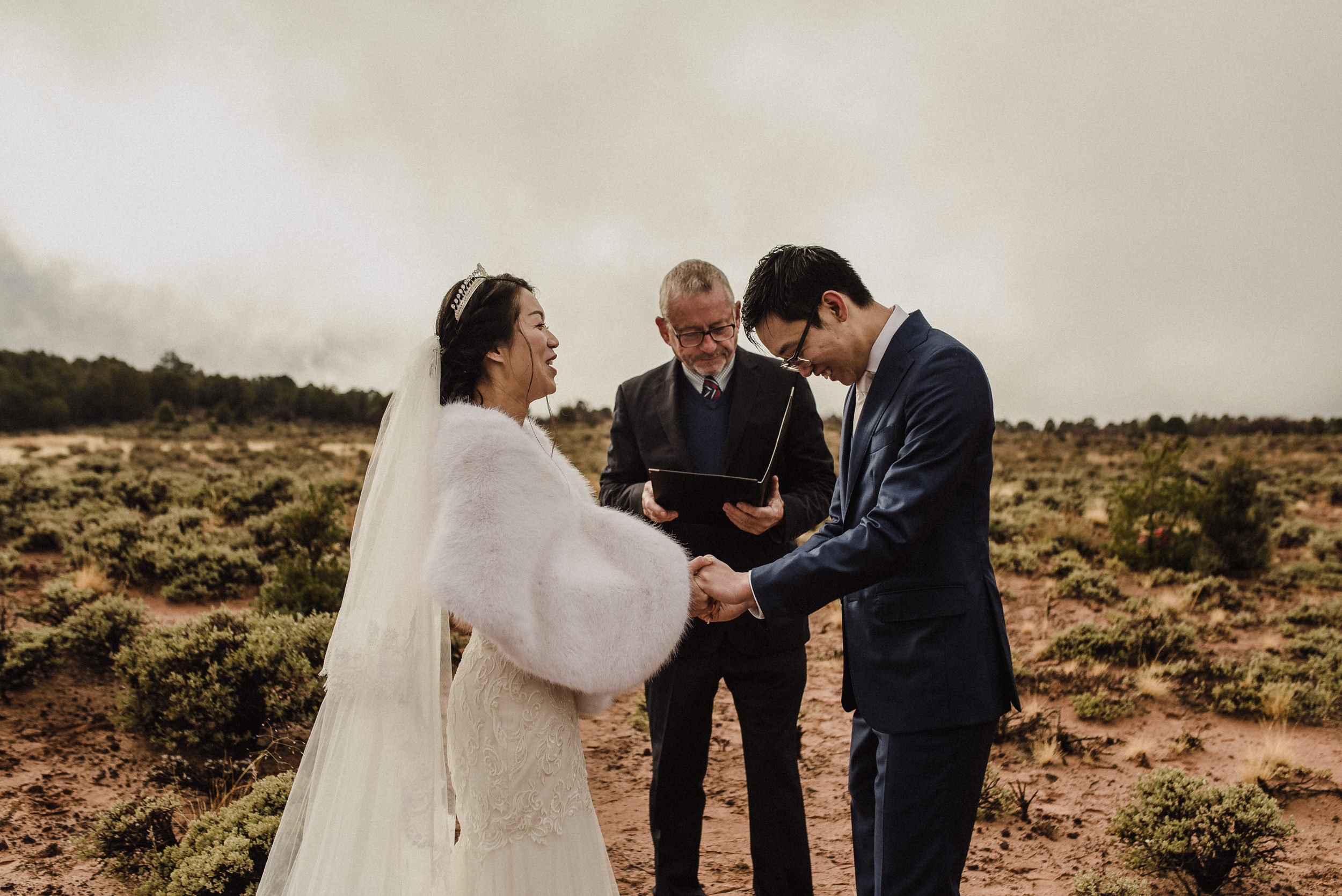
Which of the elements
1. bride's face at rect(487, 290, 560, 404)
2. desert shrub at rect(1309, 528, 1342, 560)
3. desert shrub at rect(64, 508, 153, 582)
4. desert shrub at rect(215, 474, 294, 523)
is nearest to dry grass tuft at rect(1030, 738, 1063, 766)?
bride's face at rect(487, 290, 560, 404)

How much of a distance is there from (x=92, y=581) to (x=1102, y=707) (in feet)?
38.0

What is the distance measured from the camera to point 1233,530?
12.4 metres

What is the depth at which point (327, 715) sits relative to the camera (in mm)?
2535

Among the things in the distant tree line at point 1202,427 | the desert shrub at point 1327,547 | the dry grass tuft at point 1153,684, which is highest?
the distant tree line at point 1202,427

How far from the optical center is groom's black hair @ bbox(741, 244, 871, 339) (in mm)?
2627

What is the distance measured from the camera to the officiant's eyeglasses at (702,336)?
368cm

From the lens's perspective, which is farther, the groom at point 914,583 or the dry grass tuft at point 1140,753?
the dry grass tuft at point 1140,753

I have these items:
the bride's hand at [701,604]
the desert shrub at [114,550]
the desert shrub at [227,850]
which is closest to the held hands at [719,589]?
the bride's hand at [701,604]

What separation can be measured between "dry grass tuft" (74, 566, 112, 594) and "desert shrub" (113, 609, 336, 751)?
3456 millimetres

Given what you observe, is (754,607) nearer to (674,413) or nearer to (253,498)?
(674,413)

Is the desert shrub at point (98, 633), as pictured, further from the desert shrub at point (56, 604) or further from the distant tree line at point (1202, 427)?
the distant tree line at point (1202, 427)

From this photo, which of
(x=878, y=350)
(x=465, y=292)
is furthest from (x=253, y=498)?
(x=878, y=350)

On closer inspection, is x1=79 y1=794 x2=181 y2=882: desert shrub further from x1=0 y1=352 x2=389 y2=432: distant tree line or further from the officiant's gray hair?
x1=0 y1=352 x2=389 y2=432: distant tree line

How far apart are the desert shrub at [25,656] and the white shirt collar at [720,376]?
6741mm
